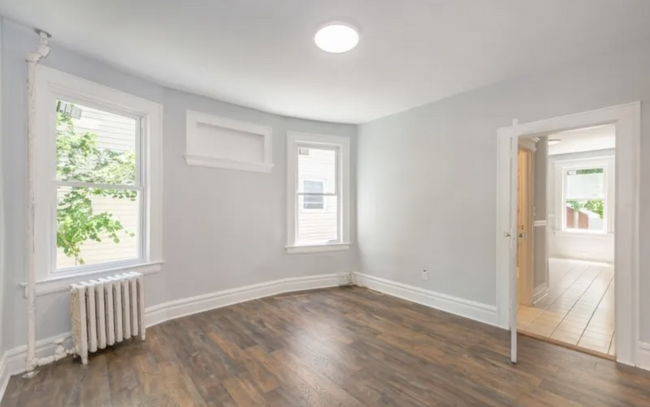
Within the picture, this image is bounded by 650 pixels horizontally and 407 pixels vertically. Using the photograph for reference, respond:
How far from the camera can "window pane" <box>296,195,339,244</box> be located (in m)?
4.50

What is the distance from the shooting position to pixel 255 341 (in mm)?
2771

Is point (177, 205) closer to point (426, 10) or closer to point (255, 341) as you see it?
point (255, 341)

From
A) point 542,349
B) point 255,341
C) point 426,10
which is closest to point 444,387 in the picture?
point 542,349

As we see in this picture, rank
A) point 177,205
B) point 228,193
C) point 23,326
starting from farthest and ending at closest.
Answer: point 228,193 < point 177,205 < point 23,326

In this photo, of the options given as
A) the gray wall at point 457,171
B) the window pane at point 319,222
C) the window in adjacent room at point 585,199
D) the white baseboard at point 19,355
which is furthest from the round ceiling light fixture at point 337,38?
the window in adjacent room at point 585,199

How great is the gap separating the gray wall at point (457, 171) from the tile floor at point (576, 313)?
1.63 feet

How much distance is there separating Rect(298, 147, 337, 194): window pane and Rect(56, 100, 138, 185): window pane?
2.15 meters

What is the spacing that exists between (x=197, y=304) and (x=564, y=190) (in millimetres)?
8660

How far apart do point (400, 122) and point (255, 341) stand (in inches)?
126

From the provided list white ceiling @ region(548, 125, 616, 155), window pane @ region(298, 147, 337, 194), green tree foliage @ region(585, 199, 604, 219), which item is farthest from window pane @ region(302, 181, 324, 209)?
green tree foliage @ region(585, 199, 604, 219)

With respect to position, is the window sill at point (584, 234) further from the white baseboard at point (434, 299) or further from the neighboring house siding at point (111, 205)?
the neighboring house siding at point (111, 205)

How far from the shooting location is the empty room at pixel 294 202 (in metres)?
2.05

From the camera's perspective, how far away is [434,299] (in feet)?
12.1

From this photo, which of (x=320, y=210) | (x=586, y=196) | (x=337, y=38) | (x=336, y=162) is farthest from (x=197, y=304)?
(x=586, y=196)
